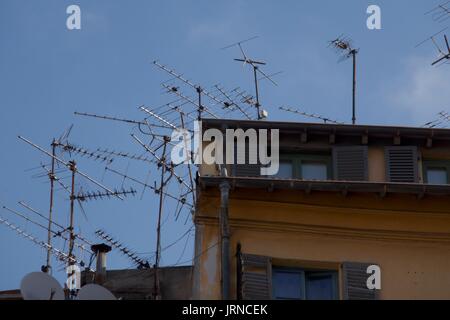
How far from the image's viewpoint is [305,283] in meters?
24.2

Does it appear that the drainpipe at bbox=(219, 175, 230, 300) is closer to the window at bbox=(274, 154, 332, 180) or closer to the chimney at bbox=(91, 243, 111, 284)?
the window at bbox=(274, 154, 332, 180)

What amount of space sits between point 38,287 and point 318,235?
5.47 metres

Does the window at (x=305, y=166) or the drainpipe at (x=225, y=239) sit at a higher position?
the window at (x=305, y=166)

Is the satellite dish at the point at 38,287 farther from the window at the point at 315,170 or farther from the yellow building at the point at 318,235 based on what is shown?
the window at the point at 315,170

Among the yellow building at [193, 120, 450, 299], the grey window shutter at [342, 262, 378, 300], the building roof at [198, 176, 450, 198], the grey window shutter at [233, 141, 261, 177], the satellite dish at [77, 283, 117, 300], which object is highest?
the grey window shutter at [233, 141, 261, 177]

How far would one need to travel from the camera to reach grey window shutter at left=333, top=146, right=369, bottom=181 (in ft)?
83.9

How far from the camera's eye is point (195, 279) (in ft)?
79.9

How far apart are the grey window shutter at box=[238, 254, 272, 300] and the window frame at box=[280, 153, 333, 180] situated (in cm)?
235

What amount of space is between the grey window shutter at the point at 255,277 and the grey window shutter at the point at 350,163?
8.46 feet

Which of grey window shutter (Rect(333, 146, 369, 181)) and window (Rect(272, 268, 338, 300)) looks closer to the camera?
window (Rect(272, 268, 338, 300))

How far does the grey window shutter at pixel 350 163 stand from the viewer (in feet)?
83.9

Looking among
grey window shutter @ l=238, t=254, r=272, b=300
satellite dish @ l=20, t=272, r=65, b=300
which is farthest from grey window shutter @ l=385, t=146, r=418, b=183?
satellite dish @ l=20, t=272, r=65, b=300

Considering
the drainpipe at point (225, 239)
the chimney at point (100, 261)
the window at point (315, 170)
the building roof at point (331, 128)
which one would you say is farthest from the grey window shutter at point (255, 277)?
the chimney at point (100, 261)
